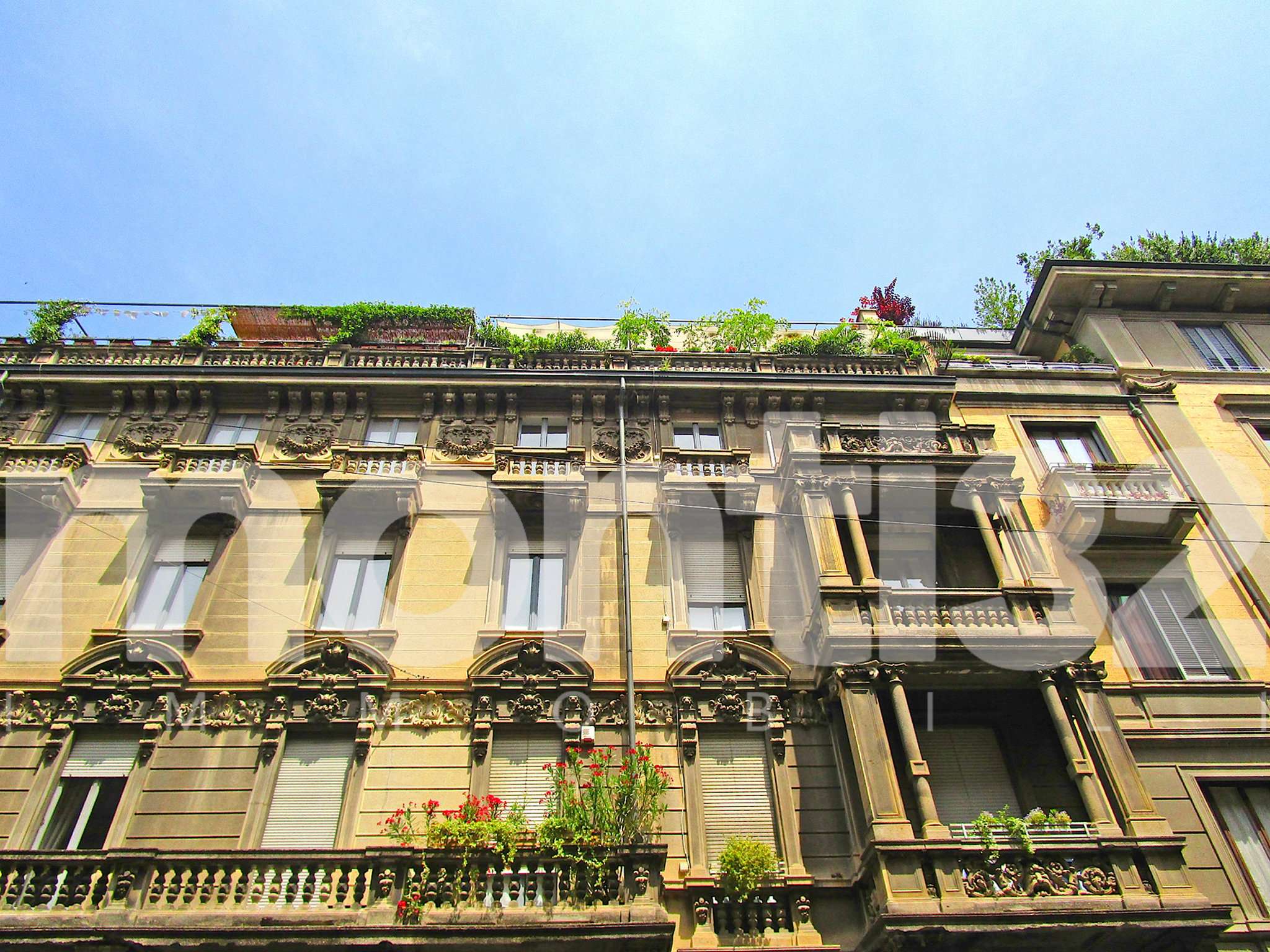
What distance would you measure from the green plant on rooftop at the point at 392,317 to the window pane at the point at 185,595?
9295mm

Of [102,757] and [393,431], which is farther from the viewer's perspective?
[393,431]

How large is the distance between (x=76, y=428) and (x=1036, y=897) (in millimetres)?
21468

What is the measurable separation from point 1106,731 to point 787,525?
6.83 metres

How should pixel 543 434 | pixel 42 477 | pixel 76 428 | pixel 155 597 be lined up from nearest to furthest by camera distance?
pixel 155 597
pixel 42 477
pixel 76 428
pixel 543 434

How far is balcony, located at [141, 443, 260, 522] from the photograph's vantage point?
1736cm

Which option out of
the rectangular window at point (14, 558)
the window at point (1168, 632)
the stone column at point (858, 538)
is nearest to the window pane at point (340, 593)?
the rectangular window at point (14, 558)

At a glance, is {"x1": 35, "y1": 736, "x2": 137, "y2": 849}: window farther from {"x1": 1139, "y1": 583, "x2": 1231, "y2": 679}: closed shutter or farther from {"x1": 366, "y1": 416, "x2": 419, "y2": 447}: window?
{"x1": 1139, "y1": 583, "x2": 1231, "y2": 679}: closed shutter

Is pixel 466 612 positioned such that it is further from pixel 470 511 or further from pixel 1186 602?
pixel 1186 602

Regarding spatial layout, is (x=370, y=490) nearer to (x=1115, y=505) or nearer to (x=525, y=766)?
(x=525, y=766)

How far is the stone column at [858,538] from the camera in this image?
16141 millimetres

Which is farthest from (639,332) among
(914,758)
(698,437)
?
(914,758)

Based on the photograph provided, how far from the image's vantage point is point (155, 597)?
16.6 meters

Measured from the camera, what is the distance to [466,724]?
1496 cm

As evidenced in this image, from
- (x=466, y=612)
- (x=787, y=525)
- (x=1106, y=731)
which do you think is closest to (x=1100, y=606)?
(x=1106, y=731)
